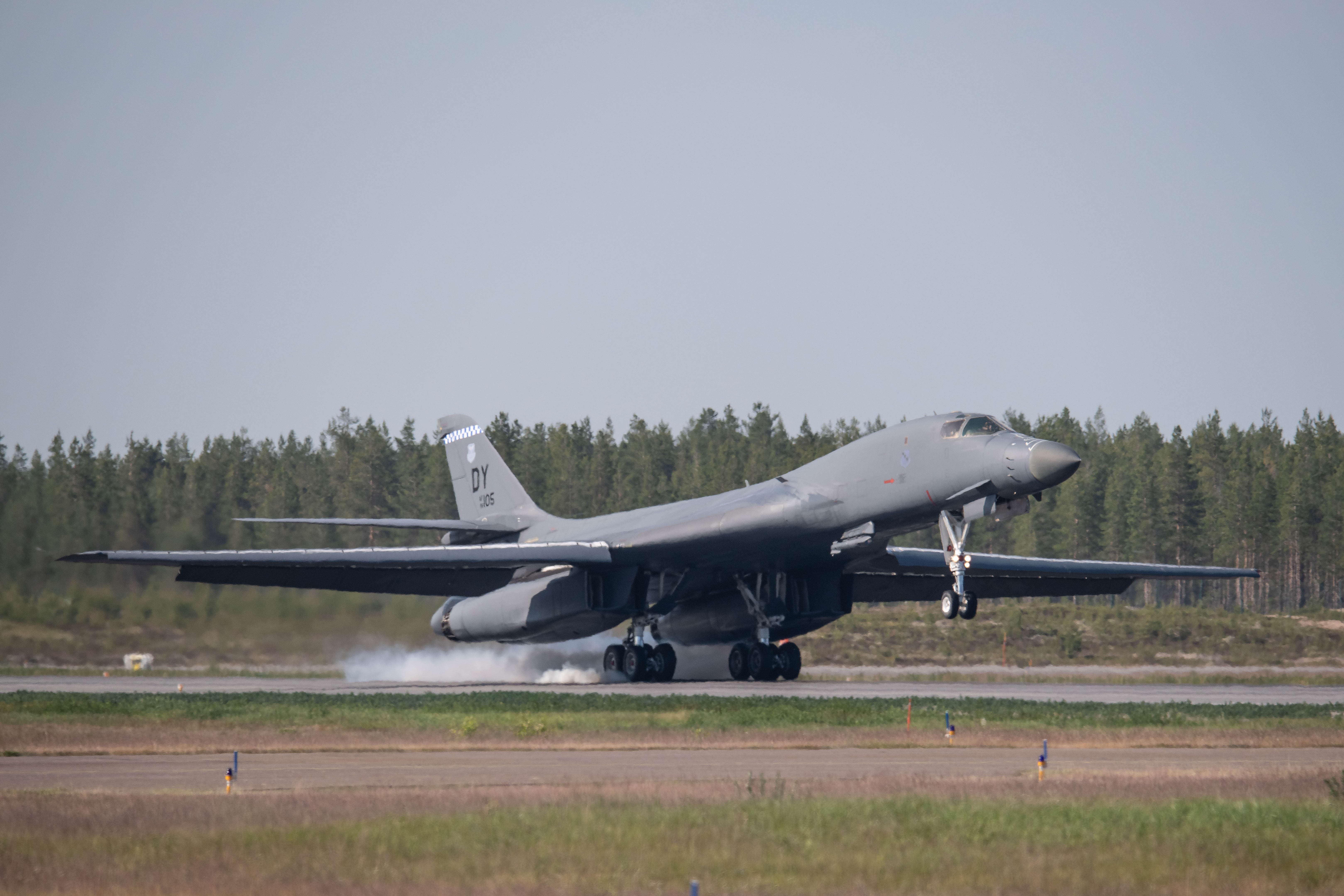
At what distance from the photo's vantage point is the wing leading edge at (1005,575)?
30797 mm

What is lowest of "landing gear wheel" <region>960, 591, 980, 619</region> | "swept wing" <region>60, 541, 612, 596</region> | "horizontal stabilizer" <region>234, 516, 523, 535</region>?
"landing gear wheel" <region>960, 591, 980, 619</region>

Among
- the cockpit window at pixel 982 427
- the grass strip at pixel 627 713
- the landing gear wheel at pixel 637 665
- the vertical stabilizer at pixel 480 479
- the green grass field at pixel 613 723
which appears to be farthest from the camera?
the vertical stabilizer at pixel 480 479

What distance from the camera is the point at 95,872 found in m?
8.24

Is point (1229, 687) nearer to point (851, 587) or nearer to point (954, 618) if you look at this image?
point (851, 587)

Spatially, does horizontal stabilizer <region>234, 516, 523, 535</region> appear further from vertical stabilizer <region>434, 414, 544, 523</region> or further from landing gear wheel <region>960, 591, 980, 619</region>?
landing gear wheel <region>960, 591, 980, 619</region>

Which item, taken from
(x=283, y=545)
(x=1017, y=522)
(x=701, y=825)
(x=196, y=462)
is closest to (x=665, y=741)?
(x=701, y=825)

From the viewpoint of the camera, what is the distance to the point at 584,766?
573 inches

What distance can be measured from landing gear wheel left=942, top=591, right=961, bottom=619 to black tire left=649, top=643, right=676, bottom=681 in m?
9.65

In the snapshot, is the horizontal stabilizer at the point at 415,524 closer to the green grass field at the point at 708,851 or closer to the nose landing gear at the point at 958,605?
the nose landing gear at the point at 958,605

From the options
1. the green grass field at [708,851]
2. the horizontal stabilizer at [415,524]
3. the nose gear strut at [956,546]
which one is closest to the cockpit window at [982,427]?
the nose gear strut at [956,546]

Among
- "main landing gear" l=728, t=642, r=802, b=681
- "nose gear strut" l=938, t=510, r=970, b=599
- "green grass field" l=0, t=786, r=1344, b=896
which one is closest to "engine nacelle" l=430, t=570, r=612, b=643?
"main landing gear" l=728, t=642, r=802, b=681

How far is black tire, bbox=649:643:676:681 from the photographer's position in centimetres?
2966

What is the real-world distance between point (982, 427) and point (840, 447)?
154 feet

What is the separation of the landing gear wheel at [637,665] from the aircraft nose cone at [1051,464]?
1093 cm
